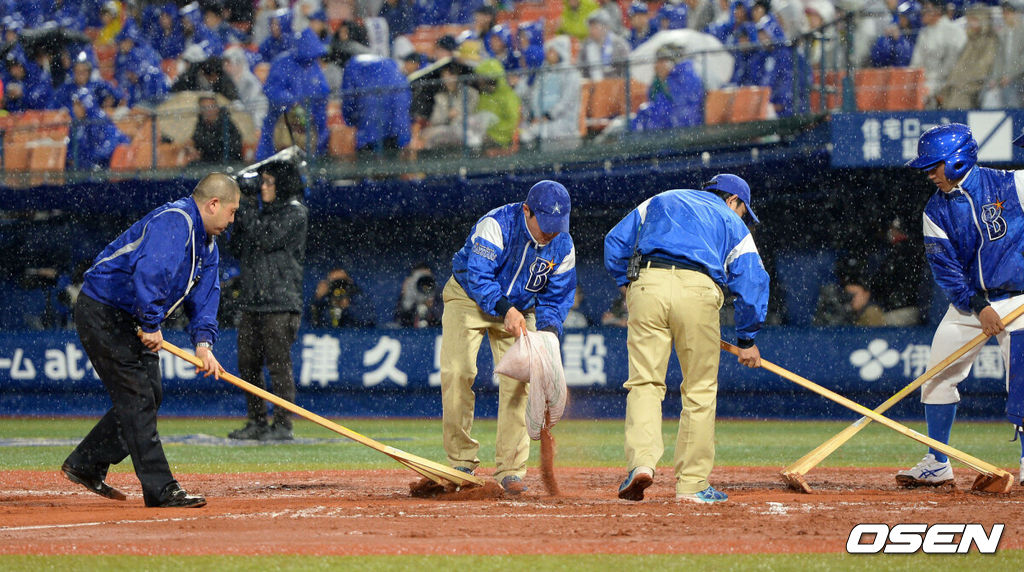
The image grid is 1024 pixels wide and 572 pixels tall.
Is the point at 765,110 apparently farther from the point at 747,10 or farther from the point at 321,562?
the point at 321,562

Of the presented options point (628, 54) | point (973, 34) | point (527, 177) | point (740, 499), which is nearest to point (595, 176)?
point (527, 177)

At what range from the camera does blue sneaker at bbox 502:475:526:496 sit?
24.2 ft

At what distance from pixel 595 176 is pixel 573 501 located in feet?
30.7

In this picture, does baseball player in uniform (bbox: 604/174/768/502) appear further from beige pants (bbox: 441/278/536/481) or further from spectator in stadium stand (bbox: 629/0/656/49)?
spectator in stadium stand (bbox: 629/0/656/49)

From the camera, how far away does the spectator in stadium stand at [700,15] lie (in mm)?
17188

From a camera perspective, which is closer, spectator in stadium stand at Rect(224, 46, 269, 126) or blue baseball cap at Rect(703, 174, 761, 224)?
blue baseball cap at Rect(703, 174, 761, 224)

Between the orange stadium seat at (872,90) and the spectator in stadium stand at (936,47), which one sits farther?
the orange stadium seat at (872,90)

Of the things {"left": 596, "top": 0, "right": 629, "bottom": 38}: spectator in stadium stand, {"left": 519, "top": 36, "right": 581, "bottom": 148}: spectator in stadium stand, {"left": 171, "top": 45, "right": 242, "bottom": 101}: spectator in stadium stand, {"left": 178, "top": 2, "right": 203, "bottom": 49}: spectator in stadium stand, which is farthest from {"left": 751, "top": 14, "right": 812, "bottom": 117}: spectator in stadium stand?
{"left": 178, "top": 2, "right": 203, "bottom": 49}: spectator in stadium stand

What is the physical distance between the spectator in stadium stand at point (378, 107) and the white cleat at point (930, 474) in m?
9.79

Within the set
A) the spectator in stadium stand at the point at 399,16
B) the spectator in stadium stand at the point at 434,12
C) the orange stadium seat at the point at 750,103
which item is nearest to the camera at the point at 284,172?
the orange stadium seat at the point at 750,103

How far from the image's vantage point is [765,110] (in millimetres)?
14844

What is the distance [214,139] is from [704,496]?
11859mm

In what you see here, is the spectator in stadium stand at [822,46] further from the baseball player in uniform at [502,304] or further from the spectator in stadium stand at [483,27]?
the baseball player in uniform at [502,304]

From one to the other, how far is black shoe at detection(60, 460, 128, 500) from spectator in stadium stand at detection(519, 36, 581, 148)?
9602 mm
